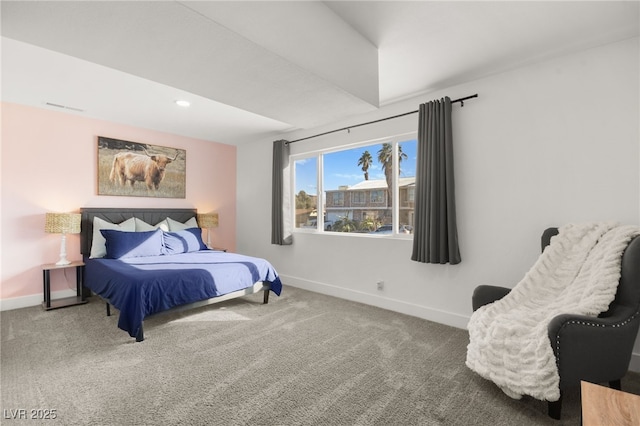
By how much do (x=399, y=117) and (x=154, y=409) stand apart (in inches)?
139

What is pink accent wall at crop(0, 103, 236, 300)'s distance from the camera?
3.71 m

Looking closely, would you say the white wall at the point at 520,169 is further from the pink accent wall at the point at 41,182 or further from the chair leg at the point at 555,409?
the pink accent wall at the point at 41,182

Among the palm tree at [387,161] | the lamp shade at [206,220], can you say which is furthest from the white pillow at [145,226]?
the palm tree at [387,161]

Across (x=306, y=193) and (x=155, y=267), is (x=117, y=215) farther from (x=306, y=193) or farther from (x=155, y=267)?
(x=306, y=193)

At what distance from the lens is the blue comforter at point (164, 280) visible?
2842mm

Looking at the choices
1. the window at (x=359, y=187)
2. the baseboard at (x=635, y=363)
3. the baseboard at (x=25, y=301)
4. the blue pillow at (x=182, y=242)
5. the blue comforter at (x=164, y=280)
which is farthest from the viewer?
the blue pillow at (x=182, y=242)

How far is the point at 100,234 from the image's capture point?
4.11 m

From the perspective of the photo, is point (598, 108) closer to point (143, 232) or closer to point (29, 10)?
point (29, 10)

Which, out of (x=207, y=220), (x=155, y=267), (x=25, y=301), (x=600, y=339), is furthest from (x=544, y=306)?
(x=25, y=301)

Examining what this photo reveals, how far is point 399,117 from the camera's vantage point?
3711mm

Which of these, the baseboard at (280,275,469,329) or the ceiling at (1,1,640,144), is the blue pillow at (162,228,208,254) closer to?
the baseboard at (280,275,469,329)

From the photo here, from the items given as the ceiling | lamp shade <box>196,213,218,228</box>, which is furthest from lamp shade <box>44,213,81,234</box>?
lamp shade <box>196,213,218,228</box>

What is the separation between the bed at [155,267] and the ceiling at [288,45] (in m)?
1.77

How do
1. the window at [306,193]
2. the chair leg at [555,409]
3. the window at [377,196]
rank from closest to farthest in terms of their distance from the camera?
the chair leg at [555,409], the window at [377,196], the window at [306,193]
